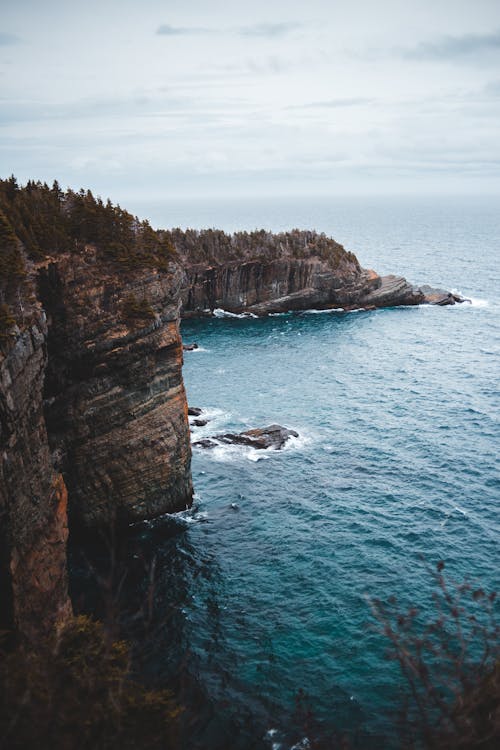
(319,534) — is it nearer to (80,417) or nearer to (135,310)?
(80,417)

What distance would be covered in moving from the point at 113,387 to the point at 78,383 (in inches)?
119

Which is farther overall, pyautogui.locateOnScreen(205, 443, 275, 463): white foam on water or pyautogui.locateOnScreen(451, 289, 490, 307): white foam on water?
pyautogui.locateOnScreen(451, 289, 490, 307): white foam on water

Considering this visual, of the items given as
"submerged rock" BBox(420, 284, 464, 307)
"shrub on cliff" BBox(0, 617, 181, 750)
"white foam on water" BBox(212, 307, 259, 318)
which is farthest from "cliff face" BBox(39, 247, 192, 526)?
"submerged rock" BBox(420, 284, 464, 307)

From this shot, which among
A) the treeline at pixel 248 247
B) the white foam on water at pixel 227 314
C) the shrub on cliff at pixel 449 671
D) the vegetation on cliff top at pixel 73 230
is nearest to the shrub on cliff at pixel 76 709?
the shrub on cliff at pixel 449 671

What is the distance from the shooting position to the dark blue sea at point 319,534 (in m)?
36.2

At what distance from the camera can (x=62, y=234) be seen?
1902 inches

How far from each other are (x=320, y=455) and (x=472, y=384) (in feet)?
109

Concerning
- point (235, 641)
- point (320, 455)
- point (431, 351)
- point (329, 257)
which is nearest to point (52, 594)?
point (235, 641)

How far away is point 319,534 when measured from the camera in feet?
172

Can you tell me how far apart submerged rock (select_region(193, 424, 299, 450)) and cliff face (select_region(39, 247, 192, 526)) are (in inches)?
628

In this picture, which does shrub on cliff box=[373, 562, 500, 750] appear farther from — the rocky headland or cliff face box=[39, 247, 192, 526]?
cliff face box=[39, 247, 192, 526]

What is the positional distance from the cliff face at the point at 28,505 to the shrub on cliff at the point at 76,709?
19.4 feet

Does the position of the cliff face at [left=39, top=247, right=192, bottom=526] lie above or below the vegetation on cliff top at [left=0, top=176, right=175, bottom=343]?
below

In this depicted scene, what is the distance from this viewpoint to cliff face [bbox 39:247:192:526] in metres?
46.6
